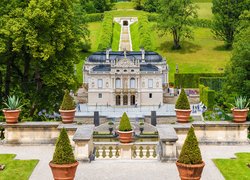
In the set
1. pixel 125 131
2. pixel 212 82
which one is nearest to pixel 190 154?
pixel 125 131

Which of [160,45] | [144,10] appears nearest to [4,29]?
[160,45]

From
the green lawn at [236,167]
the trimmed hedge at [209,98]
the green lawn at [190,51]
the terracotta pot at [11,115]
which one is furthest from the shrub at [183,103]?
the green lawn at [190,51]

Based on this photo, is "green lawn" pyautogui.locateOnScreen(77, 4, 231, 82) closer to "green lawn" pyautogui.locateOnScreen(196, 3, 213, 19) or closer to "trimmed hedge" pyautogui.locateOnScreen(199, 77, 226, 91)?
"trimmed hedge" pyautogui.locateOnScreen(199, 77, 226, 91)

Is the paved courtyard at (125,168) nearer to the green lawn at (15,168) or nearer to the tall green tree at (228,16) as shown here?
the green lawn at (15,168)

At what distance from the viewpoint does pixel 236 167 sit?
24.0 m

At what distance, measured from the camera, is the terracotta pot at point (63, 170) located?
65.7ft

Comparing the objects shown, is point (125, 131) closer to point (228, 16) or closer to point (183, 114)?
point (183, 114)

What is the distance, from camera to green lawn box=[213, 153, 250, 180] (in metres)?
22.7

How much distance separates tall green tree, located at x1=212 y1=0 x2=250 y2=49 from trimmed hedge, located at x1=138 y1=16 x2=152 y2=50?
511 inches

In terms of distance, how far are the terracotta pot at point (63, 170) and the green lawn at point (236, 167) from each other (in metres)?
6.57

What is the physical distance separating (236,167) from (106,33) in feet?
300

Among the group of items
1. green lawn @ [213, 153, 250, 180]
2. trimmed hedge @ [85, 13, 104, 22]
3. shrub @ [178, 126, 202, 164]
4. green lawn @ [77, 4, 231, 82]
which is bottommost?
green lawn @ [213, 153, 250, 180]

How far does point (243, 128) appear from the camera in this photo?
91.9 ft

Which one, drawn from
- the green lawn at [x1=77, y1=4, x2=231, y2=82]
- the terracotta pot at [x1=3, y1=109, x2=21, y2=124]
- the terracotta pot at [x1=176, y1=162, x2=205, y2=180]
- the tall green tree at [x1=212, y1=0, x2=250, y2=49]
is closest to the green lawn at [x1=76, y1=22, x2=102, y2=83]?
the green lawn at [x1=77, y1=4, x2=231, y2=82]
